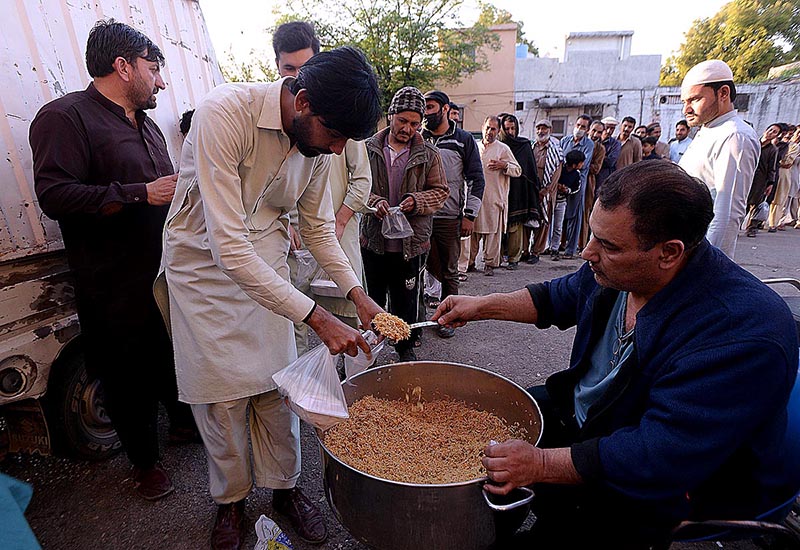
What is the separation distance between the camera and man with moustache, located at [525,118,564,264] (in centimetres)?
716

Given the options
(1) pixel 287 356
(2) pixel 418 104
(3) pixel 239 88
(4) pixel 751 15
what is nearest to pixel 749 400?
(1) pixel 287 356

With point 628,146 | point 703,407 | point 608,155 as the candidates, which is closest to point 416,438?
point 703,407

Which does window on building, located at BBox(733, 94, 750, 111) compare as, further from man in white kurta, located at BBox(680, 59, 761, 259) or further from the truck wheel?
the truck wheel

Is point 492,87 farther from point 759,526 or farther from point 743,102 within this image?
point 759,526

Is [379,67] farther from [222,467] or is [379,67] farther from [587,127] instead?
[222,467]

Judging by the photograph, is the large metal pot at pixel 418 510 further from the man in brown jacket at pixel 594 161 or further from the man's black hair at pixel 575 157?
the man in brown jacket at pixel 594 161

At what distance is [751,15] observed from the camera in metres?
32.5

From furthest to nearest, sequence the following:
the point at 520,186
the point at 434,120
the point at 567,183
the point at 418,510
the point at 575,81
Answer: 1. the point at 575,81
2. the point at 567,183
3. the point at 520,186
4. the point at 434,120
5. the point at 418,510

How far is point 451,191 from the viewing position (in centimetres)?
460

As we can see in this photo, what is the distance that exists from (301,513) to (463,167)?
3.67 metres

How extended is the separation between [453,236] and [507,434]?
274 cm

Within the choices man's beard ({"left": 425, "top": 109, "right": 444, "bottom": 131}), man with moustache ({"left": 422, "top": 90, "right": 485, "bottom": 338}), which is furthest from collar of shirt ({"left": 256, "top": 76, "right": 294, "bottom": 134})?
man's beard ({"left": 425, "top": 109, "right": 444, "bottom": 131})

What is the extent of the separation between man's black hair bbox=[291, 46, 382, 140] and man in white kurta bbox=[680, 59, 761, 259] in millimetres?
2647

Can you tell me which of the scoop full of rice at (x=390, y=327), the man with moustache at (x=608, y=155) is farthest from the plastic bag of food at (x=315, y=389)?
the man with moustache at (x=608, y=155)
